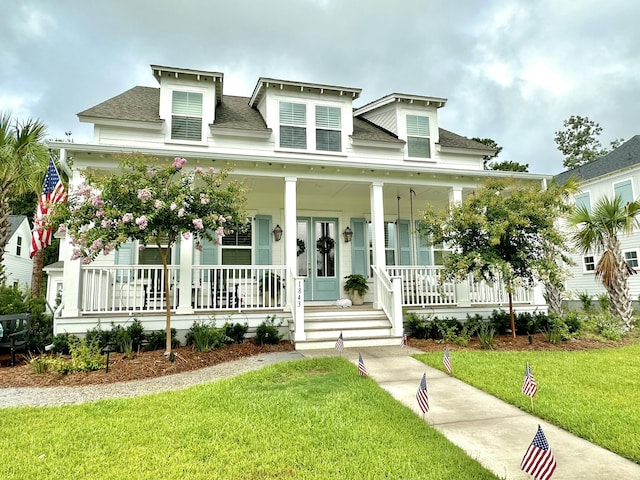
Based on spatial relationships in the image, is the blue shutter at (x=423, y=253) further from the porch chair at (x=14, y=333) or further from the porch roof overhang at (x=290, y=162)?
the porch chair at (x=14, y=333)

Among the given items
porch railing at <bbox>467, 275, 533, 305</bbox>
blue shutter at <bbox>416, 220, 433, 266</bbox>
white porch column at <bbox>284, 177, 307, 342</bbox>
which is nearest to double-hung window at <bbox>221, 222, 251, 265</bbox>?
white porch column at <bbox>284, 177, 307, 342</bbox>

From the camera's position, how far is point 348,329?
7.85 meters

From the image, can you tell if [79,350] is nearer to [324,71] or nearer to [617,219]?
[617,219]

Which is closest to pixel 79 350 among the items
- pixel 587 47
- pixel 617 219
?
pixel 617 219

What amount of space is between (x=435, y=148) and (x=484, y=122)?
25204 mm

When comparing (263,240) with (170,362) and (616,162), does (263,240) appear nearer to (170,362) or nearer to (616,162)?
(170,362)

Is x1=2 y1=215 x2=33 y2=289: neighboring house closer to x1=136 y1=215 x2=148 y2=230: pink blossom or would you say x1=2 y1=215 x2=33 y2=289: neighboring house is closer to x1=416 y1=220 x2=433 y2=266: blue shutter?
x1=136 y1=215 x2=148 y2=230: pink blossom

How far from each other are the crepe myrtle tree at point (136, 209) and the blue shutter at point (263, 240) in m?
3.63

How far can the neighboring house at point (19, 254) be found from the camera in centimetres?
2109

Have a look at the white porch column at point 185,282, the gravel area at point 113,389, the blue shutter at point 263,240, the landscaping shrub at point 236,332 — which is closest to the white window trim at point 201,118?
the blue shutter at point 263,240

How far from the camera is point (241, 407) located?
4.06 m

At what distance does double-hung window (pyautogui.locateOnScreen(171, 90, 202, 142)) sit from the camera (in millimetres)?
9797

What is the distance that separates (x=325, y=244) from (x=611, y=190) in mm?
12914

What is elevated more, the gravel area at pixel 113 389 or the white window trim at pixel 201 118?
the white window trim at pixel 201 118
